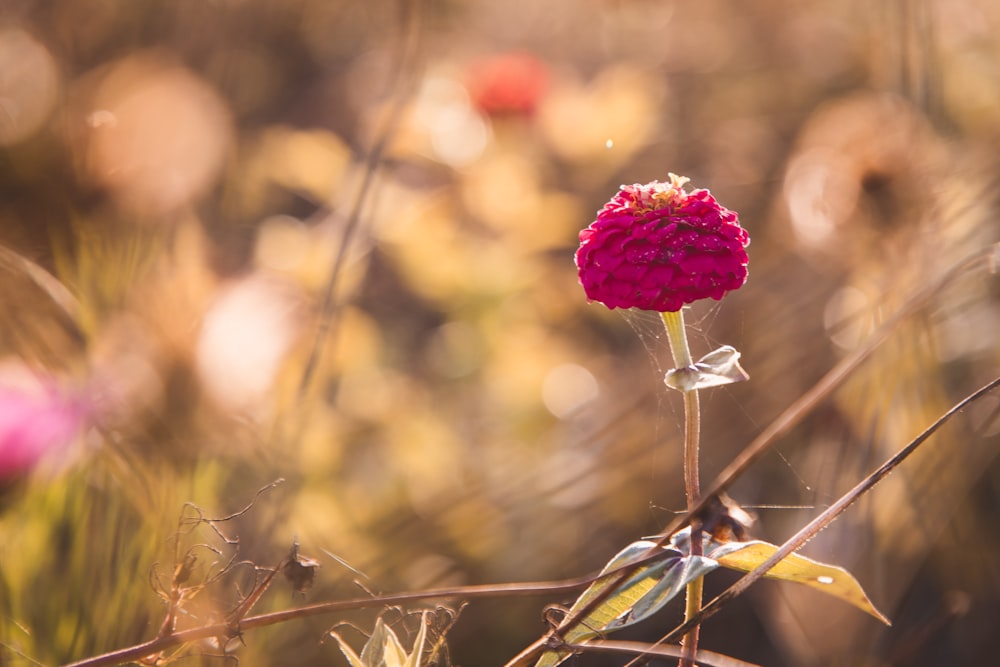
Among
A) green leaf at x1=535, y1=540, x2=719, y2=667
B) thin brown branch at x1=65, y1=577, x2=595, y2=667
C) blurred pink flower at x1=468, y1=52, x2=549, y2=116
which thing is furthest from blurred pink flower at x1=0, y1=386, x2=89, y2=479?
blurred pink flower at x1=468, y1=52, x2=549, y2=116

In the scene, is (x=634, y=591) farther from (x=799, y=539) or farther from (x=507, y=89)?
(x=507, y=89)

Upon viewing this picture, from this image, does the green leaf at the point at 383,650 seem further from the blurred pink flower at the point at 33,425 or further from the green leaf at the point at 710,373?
the blurred pink flower at the point at 33,425

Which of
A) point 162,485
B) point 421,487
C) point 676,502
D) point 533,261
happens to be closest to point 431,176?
point 533,261

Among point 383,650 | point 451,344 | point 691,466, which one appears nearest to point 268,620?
point 383,650

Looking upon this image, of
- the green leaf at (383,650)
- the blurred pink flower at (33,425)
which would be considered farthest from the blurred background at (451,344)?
the green leaf at (383,650)

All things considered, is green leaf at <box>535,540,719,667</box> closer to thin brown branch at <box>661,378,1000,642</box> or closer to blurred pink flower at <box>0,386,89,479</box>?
thin brown branch at <box>661,378,1000,642</box>
